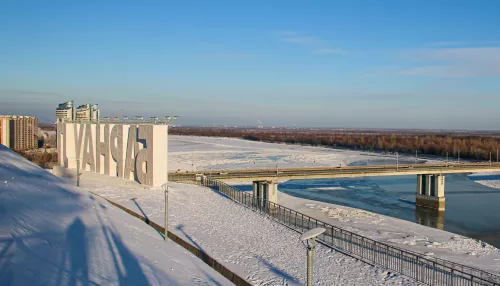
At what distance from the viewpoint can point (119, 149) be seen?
102 ft

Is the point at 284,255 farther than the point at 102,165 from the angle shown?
No

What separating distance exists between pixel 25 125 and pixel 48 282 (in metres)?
69.0

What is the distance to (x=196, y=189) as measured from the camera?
3200 cm

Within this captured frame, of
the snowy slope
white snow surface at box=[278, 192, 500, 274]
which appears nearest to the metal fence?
white snow surface at box=[278, 192, 500, 274]

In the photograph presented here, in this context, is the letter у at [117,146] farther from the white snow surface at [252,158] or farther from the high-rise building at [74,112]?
the white snow surface at [252,158]

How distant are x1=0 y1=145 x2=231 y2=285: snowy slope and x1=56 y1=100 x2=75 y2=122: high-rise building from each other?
21.8m

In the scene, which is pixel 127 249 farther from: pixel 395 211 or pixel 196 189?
pixel 395 211

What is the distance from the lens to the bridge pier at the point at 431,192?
42.0 m

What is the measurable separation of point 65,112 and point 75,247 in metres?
30.5

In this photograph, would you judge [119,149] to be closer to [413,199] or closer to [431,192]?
[431,192]

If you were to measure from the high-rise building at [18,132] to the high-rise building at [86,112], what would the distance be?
2346 centimetres

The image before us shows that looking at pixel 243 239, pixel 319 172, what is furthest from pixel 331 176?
pixel 243 239

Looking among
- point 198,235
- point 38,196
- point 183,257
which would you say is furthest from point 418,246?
point 38,196

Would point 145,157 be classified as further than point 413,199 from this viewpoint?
No
